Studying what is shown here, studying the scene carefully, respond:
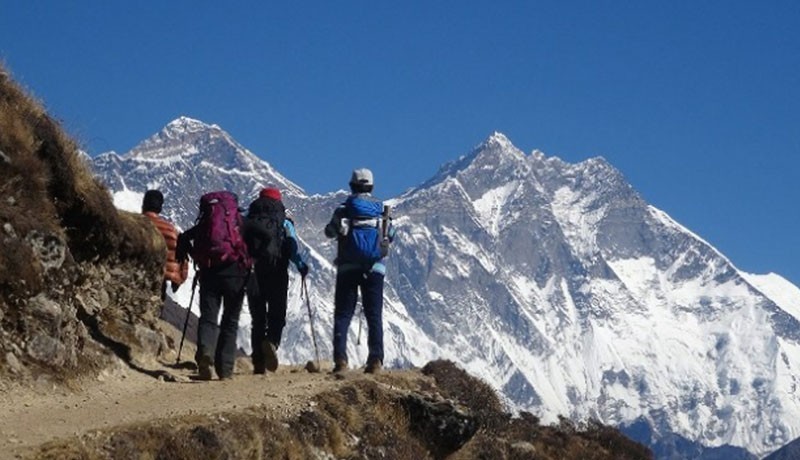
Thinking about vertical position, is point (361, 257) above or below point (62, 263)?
above

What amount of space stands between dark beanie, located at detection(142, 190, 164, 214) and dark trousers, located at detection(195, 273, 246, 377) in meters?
3.48

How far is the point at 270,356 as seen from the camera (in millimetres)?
18016

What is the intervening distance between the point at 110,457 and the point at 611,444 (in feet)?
47.9

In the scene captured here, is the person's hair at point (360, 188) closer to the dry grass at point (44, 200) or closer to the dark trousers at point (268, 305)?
the dark trousers at point (268, 305)

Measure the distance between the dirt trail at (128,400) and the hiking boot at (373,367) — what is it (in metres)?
0.49

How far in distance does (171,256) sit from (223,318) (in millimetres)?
2689

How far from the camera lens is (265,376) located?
1738 centimetres

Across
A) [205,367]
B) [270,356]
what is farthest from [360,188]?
[205,367]

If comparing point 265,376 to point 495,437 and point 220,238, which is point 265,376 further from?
point 495,437

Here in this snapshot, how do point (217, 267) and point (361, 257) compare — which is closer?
point (217, 267)

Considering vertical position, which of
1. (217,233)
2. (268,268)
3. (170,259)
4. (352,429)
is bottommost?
(352,429)

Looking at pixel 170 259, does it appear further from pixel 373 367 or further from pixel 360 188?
pixel 373 367

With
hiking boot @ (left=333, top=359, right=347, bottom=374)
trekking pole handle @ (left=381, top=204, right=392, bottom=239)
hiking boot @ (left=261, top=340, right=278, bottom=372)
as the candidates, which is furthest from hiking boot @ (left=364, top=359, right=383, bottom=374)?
trekking pole handle @ (left=381, top=204, right=392, bottom=239)

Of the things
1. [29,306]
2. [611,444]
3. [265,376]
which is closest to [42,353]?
[29,306]
